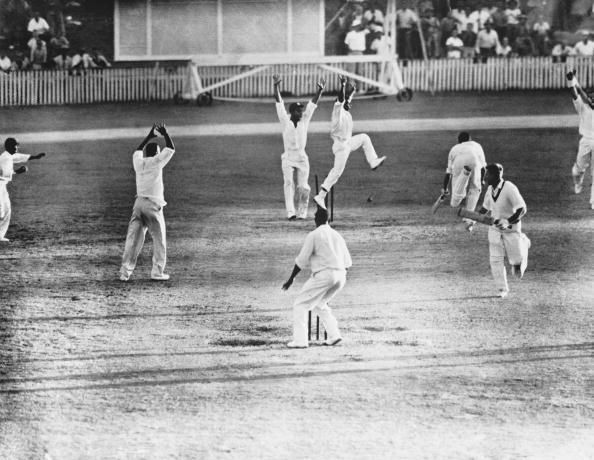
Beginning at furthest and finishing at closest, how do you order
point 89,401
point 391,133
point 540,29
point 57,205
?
point 540,29 → point 391,133 → point 57,205 → point 89,401

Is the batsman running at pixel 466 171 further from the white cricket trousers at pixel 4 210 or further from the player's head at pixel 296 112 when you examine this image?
the white cricket trousers at pixel 4 210

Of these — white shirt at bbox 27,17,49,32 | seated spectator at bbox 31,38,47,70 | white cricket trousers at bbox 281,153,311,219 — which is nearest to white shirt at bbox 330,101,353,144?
white cricket trousers at bbox 281,153,311,219

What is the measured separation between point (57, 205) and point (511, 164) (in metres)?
10.3

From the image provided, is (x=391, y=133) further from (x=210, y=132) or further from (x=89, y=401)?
(x=89, y=401)

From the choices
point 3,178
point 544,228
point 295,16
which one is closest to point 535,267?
point 544,228

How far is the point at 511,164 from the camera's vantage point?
30.2 metres

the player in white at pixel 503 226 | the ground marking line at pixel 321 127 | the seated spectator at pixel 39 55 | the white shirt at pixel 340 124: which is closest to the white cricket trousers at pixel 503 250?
the player in white at pixel 503 226

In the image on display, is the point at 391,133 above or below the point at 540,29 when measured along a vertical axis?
below

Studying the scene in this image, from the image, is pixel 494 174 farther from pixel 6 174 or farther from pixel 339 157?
pixel 6 174

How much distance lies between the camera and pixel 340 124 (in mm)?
24031

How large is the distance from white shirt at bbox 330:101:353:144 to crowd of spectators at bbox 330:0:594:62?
770 inches

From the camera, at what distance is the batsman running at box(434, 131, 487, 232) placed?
22.7 metres

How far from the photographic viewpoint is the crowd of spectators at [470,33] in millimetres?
44000

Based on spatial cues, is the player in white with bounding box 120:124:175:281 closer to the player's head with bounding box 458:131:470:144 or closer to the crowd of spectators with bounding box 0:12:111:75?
the player's head with bounding box 458:131:470:144
